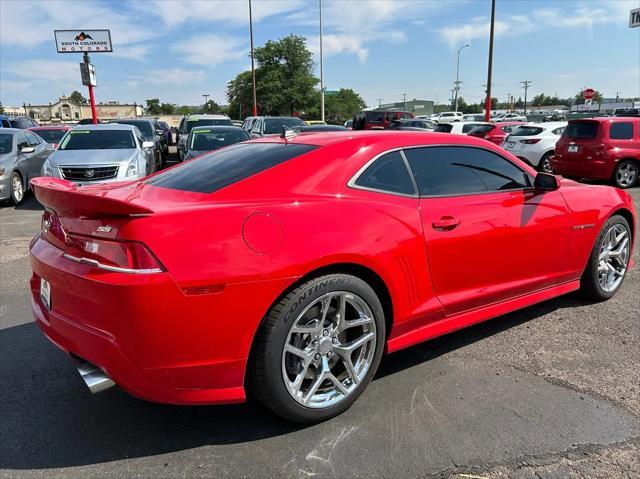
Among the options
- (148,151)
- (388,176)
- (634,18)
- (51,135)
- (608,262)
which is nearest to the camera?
(388,176)

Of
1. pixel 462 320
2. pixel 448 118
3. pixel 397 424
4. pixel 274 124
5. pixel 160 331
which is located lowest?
pixel 397 424

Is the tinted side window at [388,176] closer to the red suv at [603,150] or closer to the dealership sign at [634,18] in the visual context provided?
the red suv at [603,150]

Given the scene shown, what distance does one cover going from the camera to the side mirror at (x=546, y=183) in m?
3.66

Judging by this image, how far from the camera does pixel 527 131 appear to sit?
46.2 feet

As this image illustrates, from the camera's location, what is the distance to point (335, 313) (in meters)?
2.69

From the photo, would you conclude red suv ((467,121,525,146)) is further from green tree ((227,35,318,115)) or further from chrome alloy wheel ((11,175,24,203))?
green tree ((227,35,318,115))

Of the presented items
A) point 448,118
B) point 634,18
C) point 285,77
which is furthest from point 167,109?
point 634,18

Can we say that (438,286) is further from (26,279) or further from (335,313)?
(26,279)

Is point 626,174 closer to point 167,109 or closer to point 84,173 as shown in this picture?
point 84,173

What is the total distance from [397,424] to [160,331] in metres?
1.37

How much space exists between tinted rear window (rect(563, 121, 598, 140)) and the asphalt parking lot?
888 centimetres

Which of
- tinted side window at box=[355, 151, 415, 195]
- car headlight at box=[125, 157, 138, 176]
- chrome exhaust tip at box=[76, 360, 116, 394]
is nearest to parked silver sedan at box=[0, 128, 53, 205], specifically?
car headlight at box=[125, 157, 138, 176]

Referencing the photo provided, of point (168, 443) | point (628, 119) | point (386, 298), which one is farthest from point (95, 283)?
point (628, 119)

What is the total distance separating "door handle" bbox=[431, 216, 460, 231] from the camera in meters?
3.04
